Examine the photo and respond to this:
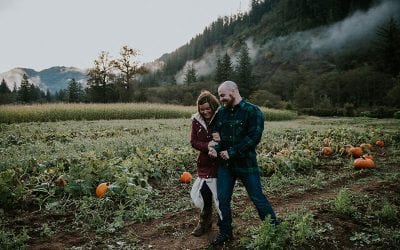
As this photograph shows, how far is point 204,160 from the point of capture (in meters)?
4.79

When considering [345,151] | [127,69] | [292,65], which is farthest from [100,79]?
[292,65]

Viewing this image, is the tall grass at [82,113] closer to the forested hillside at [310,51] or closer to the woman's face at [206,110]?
the woman's face at [206,110]

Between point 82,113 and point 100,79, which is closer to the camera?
point 82,113

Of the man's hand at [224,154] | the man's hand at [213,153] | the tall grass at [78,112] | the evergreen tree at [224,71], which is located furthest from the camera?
the evergreen tree at [224,71]

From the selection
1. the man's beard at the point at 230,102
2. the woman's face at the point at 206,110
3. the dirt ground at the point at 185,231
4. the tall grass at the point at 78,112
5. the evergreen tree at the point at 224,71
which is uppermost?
the evergreen tree at the point at 224,71

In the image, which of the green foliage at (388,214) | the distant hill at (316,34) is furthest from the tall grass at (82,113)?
the distant hill at (316,34)

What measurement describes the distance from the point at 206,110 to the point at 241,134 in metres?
0.65

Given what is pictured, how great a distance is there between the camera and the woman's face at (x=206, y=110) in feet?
15.4

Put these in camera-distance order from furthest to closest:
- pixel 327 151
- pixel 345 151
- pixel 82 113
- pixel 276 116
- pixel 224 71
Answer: pixel 224 71 → pixel 276 116 → pixel 82 113 → pixel 345 151 → pixel 327 151

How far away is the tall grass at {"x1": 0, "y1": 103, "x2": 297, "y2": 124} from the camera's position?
70.8 ft

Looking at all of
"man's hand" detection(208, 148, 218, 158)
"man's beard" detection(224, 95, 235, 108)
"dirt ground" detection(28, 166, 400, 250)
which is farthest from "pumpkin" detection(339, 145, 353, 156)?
"man's hand" detection(208, 148, 218, 158)

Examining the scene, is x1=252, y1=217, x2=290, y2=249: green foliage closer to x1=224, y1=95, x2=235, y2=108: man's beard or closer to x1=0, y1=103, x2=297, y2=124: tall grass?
x1=224, y1=95, x2=235, y2=108: man's beard

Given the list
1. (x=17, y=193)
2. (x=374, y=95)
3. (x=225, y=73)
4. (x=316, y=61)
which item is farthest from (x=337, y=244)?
(x=316, y=61)

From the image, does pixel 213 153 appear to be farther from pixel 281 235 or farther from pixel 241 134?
pixel 281 235
